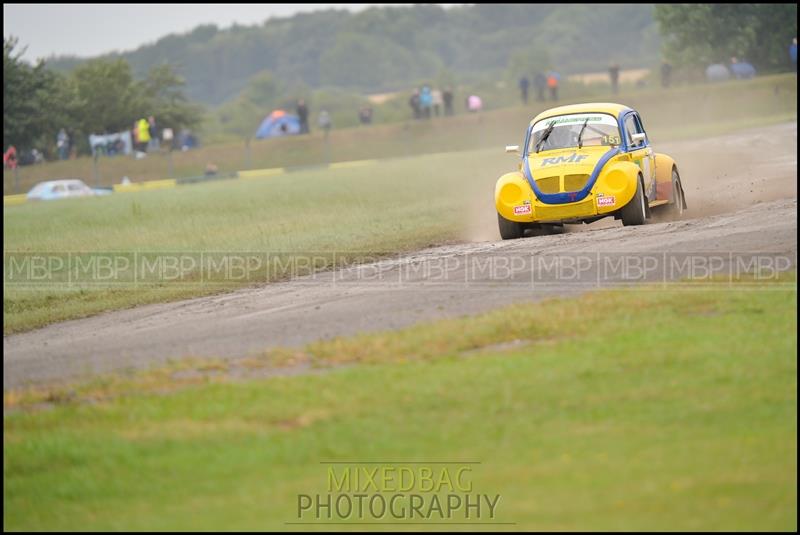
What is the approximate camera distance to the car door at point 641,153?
17.3 metres

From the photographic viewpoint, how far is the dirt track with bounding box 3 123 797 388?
11.5 metres

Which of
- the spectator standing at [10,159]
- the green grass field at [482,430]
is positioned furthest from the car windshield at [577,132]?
the spectator standing at [10,159]

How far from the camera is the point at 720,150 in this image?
31828 mm

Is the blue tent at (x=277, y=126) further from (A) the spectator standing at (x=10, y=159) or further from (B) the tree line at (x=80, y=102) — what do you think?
(A) the spectator standing at (x=10, y=159)

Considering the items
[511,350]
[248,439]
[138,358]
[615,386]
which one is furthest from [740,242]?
[248,439]

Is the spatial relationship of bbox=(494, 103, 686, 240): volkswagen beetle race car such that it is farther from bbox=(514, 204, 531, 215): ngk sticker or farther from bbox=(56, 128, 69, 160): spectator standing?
bbox=(56, 128, 69, 160): spectator standing

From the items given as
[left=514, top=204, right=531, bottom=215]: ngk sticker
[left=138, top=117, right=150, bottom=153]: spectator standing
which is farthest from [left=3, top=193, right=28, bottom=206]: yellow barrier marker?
[left=514, top=204, right=531, bottom=215]: ngk sticker

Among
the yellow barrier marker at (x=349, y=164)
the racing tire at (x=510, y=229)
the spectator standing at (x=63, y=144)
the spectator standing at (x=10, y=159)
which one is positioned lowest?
the racing tire at (x=510, y=229)

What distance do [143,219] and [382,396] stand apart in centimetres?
2275

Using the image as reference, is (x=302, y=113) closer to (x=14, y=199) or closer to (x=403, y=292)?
(x=14, y=199)

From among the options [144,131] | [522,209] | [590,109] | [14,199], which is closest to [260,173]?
[144,131]

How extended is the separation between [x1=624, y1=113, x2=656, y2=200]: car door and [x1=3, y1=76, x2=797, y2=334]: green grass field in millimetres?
3496

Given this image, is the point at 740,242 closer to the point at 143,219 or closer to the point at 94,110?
the point at 143,219

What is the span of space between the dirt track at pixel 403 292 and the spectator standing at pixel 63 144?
46364 millimetres
